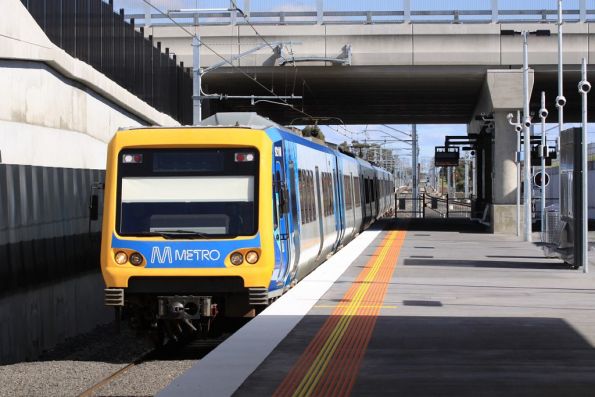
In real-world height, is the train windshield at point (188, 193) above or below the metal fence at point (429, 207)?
above

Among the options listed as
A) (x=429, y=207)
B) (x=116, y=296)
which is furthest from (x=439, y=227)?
(x=116, y=296)

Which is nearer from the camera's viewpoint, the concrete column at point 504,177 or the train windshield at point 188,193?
the train windshield at point 188,193

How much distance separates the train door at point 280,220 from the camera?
14375 mm

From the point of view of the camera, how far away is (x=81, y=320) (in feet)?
64.3

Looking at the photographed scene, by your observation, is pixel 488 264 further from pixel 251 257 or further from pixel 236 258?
pixel 236 258

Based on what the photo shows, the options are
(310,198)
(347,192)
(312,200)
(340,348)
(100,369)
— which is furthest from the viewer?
(347,192)

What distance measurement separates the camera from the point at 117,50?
97.1ft

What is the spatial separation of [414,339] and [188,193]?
3.70 m

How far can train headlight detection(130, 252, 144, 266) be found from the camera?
44.7ft

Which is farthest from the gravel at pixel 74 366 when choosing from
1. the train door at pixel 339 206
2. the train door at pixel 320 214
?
the train door at pixel 339 206

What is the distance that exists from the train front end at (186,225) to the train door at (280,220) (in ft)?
1.07

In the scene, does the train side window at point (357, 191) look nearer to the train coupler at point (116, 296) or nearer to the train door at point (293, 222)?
the train door at point (293, 222)

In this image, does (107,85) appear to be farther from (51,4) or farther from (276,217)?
(276,217)

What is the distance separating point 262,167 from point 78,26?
13093 mm
